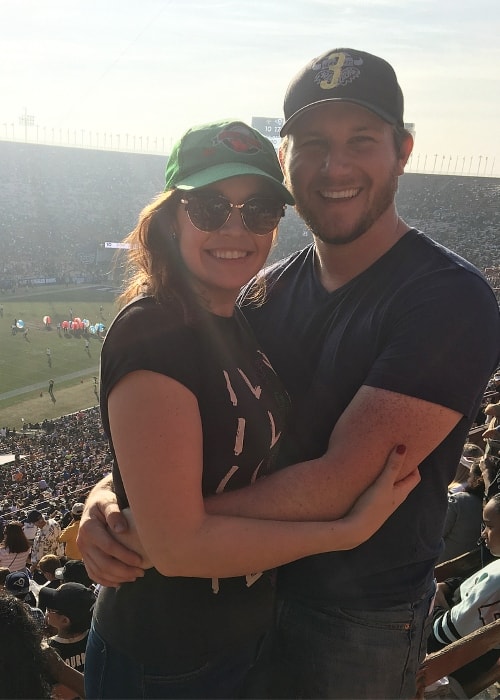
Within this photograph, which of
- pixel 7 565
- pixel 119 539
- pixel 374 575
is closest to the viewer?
pixel 119 539

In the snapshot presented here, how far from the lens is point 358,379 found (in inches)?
83.9

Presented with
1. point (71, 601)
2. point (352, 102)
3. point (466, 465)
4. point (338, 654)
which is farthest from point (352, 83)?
point (466, 465)

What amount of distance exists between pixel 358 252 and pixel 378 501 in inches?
38.0

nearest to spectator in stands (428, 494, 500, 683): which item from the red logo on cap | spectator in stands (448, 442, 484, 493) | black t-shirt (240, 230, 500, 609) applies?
black t-shirt (240, 230, 500, 609)

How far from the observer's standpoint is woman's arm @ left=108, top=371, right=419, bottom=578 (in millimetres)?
1681

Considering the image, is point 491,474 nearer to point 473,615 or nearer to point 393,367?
point 473,615

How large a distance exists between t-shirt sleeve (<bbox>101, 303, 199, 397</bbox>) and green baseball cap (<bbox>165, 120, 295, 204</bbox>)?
46cm

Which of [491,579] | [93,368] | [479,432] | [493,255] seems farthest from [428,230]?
[491,579]

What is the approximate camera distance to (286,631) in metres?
2.25

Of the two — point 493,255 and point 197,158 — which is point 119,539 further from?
point 493,255

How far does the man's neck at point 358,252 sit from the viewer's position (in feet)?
7.77

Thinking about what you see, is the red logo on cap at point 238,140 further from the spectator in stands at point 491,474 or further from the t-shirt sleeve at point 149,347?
the spectator in stands at point 491,474

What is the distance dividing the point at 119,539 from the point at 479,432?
6875 millimetres

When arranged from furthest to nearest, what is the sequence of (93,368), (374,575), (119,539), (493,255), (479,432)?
(493,255) < (93,368) < (479,432) < (374,575) < (119,539)
